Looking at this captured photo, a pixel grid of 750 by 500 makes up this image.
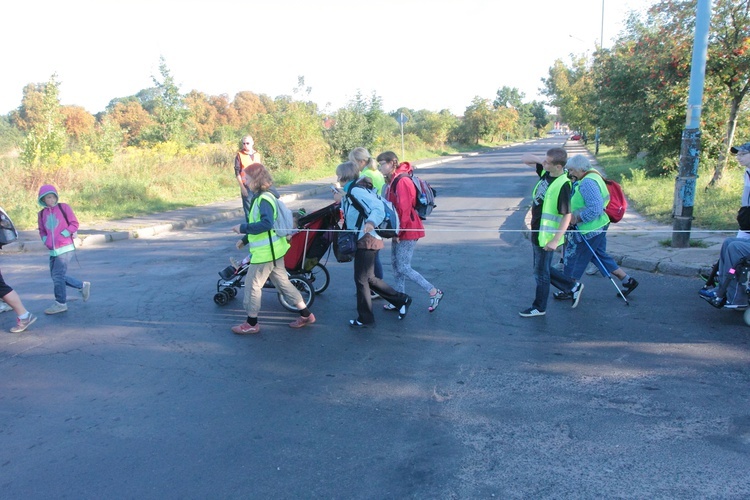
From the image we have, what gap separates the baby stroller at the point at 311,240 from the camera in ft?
21.1

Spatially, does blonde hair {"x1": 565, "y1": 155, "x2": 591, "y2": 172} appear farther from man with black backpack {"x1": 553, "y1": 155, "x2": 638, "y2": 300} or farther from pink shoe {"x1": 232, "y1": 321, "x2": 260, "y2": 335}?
pink shoe {"x1": 232, "y1": 321, "x2": 260, "y2": 335}

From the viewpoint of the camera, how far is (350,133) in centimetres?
3294

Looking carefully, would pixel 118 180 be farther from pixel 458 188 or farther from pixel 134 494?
pixel 134 494

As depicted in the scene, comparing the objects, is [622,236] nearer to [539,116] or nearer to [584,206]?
[584,206]

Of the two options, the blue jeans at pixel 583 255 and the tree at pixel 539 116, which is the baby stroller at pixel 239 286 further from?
the tree at pixel 539 116

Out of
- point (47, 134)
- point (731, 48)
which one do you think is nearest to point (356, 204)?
point (731, 48)

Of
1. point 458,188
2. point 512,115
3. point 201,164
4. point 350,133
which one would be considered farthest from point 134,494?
point 512,115

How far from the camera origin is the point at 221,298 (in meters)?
6.68

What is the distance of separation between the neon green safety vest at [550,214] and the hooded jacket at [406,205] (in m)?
1.28

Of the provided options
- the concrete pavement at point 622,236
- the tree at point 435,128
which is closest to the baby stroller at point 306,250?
the concrete pavement at point 622,236

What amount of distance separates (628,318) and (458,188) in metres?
14.6

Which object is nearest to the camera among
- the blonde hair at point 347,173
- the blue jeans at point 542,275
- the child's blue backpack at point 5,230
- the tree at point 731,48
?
the blonde hair at point 347,173

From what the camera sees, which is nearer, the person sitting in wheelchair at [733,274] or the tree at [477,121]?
the person sitting in wheelchair at [733,274]

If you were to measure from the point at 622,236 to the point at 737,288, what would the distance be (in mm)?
4358
